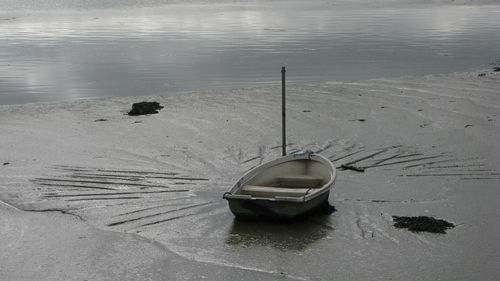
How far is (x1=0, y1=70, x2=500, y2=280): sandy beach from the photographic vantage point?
7879 millimetres

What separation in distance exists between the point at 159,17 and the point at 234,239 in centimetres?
4026

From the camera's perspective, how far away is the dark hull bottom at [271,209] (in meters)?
8.61

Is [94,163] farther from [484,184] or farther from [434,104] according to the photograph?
[434,104]

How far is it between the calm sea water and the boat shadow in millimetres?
11136

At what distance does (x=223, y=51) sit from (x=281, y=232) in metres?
18.7

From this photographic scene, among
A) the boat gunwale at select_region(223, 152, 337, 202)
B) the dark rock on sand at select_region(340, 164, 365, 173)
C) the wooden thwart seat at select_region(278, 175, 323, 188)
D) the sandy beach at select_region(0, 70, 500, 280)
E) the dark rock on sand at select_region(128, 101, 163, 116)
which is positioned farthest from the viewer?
the dark rock on sand at select_region(128, 101, 163, 116)

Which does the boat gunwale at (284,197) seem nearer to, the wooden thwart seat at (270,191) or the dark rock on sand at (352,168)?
the wooden thwart seat at (270,191)

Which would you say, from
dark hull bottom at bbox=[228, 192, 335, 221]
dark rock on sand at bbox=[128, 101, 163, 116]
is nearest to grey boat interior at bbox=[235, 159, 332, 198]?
dark hull bottom at bbox=[228, 192, 335, 221]

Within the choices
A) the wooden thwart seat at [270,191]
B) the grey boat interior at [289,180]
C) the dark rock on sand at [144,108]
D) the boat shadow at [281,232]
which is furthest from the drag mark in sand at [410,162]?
the dark rock on sand at [144,108]

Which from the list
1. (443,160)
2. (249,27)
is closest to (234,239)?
(443,160)

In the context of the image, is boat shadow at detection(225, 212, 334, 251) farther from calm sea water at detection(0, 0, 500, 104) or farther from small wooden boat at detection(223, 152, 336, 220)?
calm sea water at detection(0, 0, 500, 104)

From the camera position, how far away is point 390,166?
1140 centimetres

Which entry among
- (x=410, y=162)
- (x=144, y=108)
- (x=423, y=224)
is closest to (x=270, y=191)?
(x=423, y=224)

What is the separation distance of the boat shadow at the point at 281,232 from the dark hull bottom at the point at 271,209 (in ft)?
0.34
